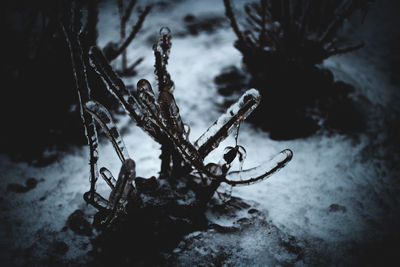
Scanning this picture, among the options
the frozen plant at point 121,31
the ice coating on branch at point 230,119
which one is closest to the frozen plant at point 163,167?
the ice coating on branch at point 230,119

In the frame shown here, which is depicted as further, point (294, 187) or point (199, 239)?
point (294, 187)

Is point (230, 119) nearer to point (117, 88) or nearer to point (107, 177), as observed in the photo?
point (117, 88)

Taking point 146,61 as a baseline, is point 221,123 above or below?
below

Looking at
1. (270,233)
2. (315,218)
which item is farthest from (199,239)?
(315,218)

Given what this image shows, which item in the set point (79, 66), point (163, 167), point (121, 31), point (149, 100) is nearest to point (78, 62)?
point (79, 66)

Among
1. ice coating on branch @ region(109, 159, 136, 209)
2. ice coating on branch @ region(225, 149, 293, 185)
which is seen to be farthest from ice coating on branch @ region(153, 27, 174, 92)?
ice coating on branch @ region(225, 149, 293, 185)

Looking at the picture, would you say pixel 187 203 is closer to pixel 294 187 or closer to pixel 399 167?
pixel 294 187

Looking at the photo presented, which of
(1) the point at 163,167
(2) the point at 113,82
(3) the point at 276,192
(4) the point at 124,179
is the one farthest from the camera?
(3) the point at 276,192

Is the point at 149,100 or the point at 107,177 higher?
the point at 149,100
